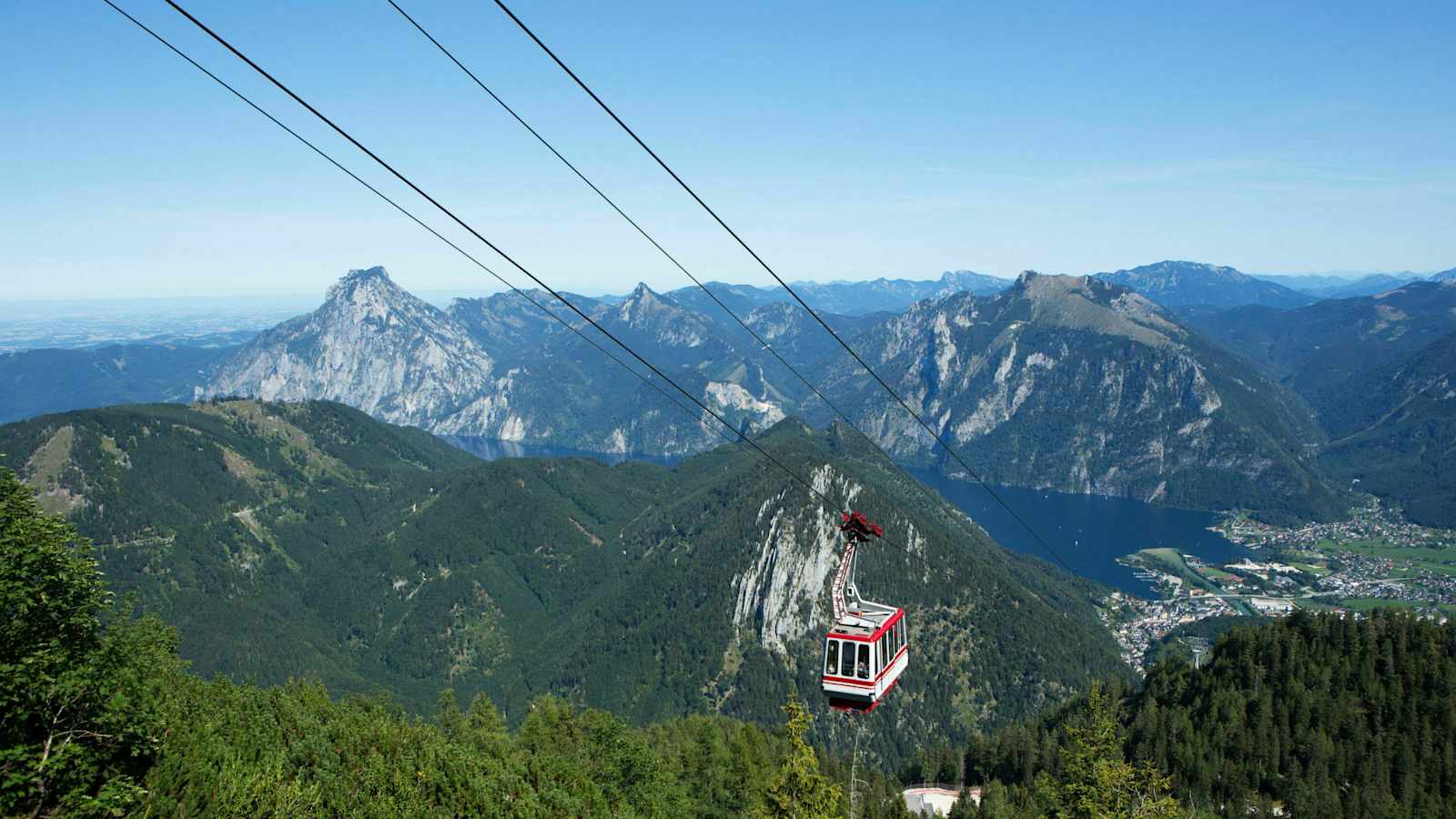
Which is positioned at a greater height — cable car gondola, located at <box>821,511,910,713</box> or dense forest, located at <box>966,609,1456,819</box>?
cable car gondola, located at <box>821,511,910,713</box>

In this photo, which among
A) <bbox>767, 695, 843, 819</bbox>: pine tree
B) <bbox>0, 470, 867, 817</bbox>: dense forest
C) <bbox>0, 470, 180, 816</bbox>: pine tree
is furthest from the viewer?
<bbox>767, 695, 843, 819</bbox>: pine tree

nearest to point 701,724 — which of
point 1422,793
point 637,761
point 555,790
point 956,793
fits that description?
point 956,793

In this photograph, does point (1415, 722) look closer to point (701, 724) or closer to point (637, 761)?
point (701, 724)

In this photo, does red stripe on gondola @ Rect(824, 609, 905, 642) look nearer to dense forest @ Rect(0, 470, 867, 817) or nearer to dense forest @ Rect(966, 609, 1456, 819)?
dense forest @ Rect(0, 470, 867, 817)

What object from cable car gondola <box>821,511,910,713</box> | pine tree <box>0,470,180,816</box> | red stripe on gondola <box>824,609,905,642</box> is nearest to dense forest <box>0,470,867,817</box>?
pine tree <box>0,470,180,816</box>

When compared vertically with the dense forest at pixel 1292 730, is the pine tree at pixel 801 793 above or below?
above

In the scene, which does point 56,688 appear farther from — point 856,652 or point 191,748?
point 856,652

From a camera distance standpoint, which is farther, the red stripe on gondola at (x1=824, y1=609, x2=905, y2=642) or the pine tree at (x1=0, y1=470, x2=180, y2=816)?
the red stripe on gondola at (x1=824, y1=609, x2=905, y2=642)

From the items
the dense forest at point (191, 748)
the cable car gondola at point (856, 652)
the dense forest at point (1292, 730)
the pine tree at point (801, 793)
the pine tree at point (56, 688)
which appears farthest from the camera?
the dense forest at point (1292, 730)

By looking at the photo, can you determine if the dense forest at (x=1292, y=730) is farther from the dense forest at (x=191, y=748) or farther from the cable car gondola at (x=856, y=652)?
the cable car gondola at (x=856, y=652)

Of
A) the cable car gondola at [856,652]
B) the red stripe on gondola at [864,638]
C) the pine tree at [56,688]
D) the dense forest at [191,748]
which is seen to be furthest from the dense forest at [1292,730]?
the pine tree at [56,688]
